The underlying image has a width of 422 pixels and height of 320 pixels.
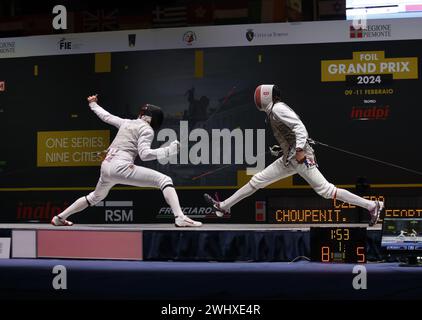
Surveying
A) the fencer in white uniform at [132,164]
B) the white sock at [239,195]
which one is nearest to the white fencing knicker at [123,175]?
the fencer in white uniform at [132,164]

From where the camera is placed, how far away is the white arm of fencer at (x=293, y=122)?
6000mm

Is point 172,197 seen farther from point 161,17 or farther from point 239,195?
point 161,17

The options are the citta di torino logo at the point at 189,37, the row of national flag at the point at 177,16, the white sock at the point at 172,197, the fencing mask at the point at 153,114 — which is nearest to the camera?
the white sock at the point at 172,197

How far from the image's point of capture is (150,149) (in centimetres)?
629

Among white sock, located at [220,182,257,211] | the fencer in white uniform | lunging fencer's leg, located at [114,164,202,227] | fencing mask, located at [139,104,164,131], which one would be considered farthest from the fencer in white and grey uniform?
fencing mask, located at [139,104,164,131]

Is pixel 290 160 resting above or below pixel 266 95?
below

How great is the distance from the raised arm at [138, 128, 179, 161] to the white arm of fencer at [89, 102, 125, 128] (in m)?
0.32

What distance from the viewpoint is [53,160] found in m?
7.20

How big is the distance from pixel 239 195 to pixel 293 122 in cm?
81

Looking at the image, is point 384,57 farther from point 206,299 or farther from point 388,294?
point 206,299

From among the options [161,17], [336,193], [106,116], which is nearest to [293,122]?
[336,193]

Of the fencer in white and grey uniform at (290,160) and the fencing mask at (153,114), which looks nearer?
the fencer in white and grey uniform at (290,160)

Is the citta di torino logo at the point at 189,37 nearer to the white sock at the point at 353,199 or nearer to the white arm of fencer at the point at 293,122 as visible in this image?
the white arm of fencer at the point at 293,122
